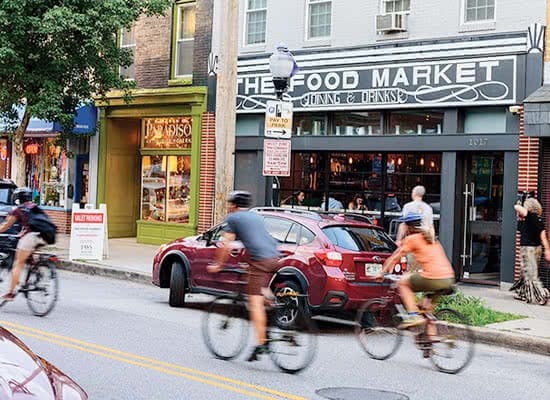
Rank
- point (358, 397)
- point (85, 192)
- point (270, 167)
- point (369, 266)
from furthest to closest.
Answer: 1. point (85, 192)
2. point (270, 167)
3. point (369, 266)
4. point (358, 397)

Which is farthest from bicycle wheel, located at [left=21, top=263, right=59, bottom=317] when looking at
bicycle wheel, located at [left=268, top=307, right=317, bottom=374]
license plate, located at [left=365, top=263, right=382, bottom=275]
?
license plate, located at [left=365, top=263, right=382, bottom=275]

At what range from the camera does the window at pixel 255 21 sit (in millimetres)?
19969

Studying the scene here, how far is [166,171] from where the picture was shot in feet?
75.1

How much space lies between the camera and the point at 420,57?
16781mm

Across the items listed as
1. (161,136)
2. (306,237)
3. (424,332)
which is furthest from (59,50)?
(424,332)

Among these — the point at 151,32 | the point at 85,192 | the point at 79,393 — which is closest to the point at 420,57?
the point at 151,32

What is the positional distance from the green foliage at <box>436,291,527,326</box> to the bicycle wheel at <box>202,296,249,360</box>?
13.1ft

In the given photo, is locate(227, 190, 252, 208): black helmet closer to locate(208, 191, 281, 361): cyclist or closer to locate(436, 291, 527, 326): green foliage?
locate(208, 191, 281, 361): cyclist

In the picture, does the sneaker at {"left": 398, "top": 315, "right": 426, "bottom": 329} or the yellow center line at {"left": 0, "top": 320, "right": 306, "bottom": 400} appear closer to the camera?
the yellow center line at {"left": 0, "top": 320, "right": 306, "bottom": 400}

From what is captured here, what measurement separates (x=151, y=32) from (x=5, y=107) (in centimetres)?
478

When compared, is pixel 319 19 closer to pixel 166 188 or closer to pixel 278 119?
pixel 278 119

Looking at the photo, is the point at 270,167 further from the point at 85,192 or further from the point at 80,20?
the point at 85,192

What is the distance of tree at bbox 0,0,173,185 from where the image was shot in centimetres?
1827

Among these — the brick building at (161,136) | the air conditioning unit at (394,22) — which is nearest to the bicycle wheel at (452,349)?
the air conditioning unit at (394,22)
